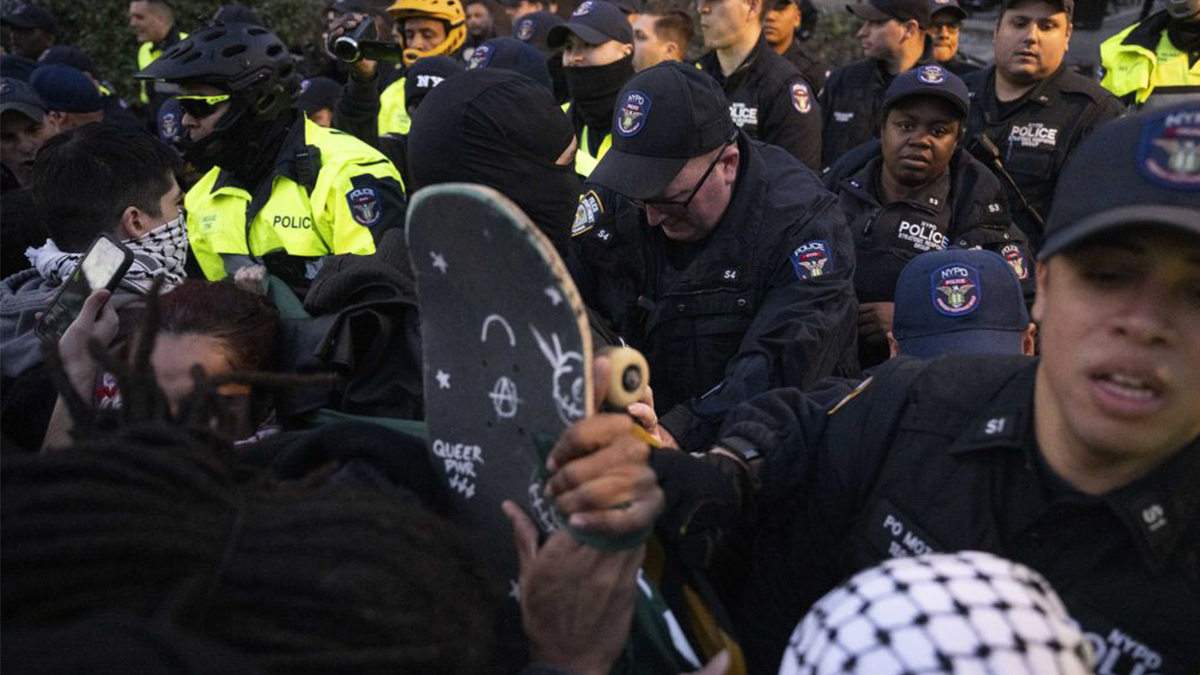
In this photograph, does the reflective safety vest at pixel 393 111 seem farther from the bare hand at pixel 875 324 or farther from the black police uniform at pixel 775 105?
the bare hand at pixel 875 324

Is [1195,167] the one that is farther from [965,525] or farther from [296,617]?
[296,617]

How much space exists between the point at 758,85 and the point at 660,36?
97 cm

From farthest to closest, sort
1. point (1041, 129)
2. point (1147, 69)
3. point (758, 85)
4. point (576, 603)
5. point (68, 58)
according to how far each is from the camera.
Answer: point (68, 58), point (1147, 69), point (758, 85), point (1041, 129), point (576, 603)

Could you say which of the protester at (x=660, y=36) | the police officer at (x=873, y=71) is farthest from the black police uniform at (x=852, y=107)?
the protester at (x=660, y=36)

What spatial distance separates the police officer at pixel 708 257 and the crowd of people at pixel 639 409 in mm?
10

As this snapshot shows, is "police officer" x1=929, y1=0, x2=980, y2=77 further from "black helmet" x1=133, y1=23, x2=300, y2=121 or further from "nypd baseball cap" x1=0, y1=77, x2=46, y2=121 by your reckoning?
"nypd baseball cap" x1=0, y1=77, x2=46, y2=121

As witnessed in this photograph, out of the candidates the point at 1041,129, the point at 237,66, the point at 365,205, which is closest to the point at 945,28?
the point at 1041,129

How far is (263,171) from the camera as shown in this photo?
14.9ft

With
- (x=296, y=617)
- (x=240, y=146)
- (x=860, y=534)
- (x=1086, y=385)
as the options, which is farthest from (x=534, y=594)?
(x=240, y=146)

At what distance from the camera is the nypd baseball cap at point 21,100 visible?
19.8 feet

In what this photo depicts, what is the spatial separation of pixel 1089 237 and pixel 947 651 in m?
0.62

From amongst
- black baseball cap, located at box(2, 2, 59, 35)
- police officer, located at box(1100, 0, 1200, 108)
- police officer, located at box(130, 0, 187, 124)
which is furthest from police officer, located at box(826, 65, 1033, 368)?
black baseball cap, located at box(2, 2, 59, 35)

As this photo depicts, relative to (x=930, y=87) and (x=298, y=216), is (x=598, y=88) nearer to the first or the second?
(x=930, y=87)

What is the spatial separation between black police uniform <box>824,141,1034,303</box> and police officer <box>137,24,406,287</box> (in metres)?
1.71
